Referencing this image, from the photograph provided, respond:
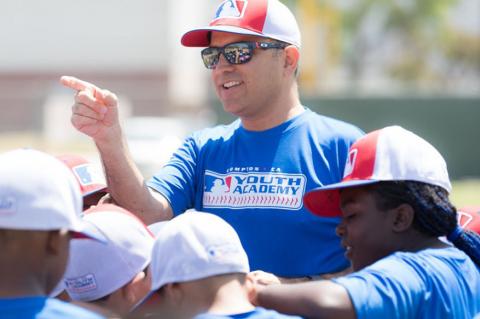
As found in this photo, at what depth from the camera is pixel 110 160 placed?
4.14 metres

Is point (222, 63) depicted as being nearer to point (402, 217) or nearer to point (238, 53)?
point (238, 53)

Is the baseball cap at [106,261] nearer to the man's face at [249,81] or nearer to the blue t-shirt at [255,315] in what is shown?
the blue t-shirt at [255,315]

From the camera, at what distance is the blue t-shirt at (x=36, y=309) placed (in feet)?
8.93

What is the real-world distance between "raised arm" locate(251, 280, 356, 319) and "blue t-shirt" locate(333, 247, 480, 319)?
0.03 meters

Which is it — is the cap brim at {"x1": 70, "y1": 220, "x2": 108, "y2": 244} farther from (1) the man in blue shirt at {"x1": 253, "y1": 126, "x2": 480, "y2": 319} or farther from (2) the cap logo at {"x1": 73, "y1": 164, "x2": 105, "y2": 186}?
(2) the cap logo at {"x1": 73, "y1": 164, "x2": 105, "y2": 186}

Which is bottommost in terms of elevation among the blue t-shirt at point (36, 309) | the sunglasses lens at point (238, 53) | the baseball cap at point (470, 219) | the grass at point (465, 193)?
the grass at point (465, 193)

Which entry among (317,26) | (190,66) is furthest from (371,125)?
(190,66)

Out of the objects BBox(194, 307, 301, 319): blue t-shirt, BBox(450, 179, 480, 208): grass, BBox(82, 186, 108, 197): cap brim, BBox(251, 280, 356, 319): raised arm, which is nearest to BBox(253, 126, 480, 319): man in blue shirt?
BBox(251, 280, 356, 319): raised arm

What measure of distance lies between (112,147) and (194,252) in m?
1.37

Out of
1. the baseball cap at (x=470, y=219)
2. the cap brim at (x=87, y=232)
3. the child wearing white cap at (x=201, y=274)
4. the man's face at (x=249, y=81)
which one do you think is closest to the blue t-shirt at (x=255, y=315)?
the child wearing white cap at (x=201, y=274)

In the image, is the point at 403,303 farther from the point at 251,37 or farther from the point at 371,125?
the point at 371,125

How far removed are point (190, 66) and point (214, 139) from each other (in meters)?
39.5

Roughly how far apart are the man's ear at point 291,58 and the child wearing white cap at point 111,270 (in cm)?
138

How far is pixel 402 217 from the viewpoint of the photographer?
3.21m
